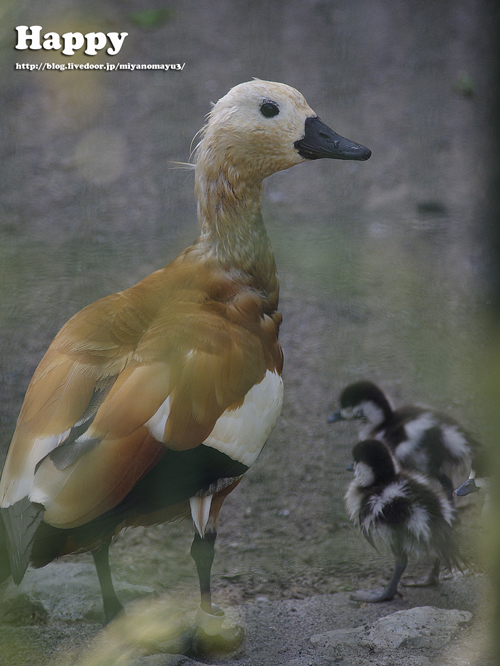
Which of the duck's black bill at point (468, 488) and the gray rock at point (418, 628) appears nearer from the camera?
the gray rock at point (418, 628)

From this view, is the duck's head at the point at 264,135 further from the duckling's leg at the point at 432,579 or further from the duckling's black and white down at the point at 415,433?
the duckling's leg at the point at 432,579

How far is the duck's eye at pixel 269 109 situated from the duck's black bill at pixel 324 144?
0.06 m

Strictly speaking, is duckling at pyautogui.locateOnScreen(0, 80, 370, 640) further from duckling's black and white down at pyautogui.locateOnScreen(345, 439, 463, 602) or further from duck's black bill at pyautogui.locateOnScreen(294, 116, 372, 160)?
duckling's black and white down at pyautogui.locateOnScreen(345, 439, 463, 602)

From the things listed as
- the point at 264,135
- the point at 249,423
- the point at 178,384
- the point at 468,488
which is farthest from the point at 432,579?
the point at 264,135

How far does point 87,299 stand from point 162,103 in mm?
482

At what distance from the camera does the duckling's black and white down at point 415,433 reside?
145 cm

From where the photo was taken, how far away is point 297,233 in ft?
5.87

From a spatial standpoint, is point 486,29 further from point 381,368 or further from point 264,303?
point 381,368

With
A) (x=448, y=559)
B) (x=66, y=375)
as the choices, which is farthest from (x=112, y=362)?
(x=448, y=559)

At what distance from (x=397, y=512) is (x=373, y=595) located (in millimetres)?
169

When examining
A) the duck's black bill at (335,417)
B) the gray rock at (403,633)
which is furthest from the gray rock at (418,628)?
the duck's black bill at (335,417)

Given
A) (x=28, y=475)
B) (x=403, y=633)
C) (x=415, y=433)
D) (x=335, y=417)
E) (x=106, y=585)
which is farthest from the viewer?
(x=335, y=417)

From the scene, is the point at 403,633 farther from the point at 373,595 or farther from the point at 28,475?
the point at 28,475

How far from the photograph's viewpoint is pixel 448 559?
133cm
